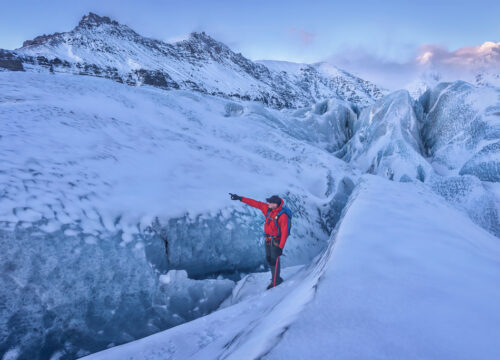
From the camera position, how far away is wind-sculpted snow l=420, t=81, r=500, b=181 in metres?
8.31

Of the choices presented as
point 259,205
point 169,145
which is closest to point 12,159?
point 169,145

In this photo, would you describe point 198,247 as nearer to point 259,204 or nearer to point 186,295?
point 186,295

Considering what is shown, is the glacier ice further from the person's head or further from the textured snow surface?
the person's head

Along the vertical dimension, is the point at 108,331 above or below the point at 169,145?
→ below

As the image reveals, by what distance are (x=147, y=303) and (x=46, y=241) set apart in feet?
3.60

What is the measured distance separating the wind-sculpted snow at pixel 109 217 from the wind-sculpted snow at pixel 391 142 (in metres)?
6.16

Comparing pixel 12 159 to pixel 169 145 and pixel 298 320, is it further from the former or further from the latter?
pixel 298 320

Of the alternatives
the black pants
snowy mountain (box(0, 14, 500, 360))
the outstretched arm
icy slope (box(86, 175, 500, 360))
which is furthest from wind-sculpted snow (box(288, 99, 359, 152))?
icy slope (box(86, 175, 500, 360))

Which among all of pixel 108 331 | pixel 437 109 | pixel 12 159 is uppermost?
pixel 437 109

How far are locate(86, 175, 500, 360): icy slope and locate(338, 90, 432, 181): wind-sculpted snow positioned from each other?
28.2ft

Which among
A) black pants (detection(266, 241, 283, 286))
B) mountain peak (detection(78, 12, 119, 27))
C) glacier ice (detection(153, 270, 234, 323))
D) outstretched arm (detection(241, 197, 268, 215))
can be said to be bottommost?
glacier ice (detection(153, 270, 234, 323))

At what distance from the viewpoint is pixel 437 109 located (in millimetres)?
12977

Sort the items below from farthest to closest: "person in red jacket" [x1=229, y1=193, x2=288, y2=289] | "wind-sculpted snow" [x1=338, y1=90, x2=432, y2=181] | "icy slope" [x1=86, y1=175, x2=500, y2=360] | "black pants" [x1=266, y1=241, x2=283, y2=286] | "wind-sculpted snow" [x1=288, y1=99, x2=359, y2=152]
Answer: "wind-sculpted snow" [x1=288, y1=99, x2=359, y2=152] → "wind-sculpted snow" [x1=338, y1=90, x2=432, y2=181] → "person in red jacket" [x1=229, y1=193, x2=288, y2=289] → "black pants" [x1=266, y1=241, x2=283, y2=286] → "icy slope" [x1=86, y1=175, x2=500, y2=360]

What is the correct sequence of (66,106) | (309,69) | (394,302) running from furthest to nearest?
(309,69) → (66,106) → (394,302)
